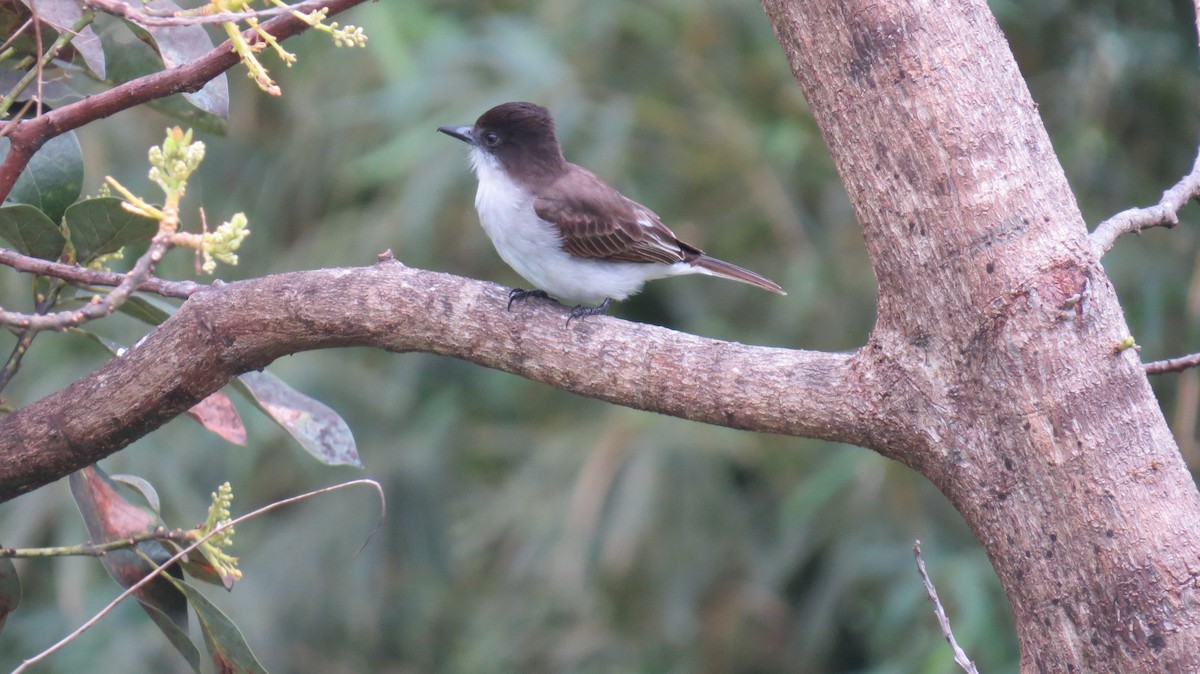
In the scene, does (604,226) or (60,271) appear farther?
(604,226)

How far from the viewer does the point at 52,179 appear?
2.18 meters

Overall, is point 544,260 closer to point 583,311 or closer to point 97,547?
point 583,311

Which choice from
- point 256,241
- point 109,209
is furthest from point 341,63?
point 109,209

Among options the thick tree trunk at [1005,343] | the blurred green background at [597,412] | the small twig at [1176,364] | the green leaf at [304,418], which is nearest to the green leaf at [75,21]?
the green leaf at [304,418]

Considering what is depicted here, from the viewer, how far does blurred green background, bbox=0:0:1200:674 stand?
5023mm

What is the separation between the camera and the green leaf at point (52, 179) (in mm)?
2172

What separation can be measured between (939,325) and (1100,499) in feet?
1.11

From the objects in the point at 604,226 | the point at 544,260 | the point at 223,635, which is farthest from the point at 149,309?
the point at 604,226

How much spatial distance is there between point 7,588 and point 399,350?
81 centimetres

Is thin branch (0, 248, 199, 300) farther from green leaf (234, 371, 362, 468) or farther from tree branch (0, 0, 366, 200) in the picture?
green leaf (234, 371, 362, 468)

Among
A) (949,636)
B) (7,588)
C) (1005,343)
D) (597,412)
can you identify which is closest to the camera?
(1005,343)

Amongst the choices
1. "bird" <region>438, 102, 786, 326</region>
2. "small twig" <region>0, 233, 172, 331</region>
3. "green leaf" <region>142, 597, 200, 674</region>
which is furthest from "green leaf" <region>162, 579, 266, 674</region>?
"bird" <region>438, 102, 786, 326</region>

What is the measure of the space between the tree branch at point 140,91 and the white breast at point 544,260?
4.89 ft

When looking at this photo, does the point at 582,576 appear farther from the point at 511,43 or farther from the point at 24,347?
the point at 24,347
